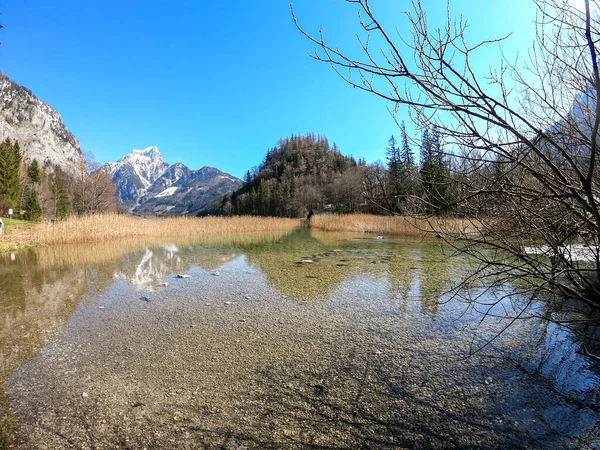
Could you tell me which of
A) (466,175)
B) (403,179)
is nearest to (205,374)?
(403,179)

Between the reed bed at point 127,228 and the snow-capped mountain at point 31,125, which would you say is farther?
the snow-capped mountain at point 31,125

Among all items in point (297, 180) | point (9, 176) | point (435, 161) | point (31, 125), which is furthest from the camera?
point (31, 125)

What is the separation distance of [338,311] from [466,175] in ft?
12.2

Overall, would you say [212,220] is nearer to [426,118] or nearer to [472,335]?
[472,335]

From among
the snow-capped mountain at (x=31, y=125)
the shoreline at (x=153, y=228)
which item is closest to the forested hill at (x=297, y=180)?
the shoreline at (x=153, y=228)

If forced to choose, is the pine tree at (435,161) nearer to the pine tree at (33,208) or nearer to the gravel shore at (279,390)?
the gravel shore at (279,390)

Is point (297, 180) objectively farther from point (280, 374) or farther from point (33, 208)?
point (280, 374)

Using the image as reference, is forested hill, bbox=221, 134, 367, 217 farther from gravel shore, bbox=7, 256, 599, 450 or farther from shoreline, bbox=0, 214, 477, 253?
gravel shore, bbox=7, 256, 599, 450

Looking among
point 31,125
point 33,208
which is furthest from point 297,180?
point 31,125

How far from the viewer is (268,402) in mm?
2582

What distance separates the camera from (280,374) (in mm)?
3045

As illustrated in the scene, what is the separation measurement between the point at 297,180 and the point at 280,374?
68.6 m

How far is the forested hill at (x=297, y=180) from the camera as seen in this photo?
59.7m

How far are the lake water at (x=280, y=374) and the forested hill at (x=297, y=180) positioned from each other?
26246mm
